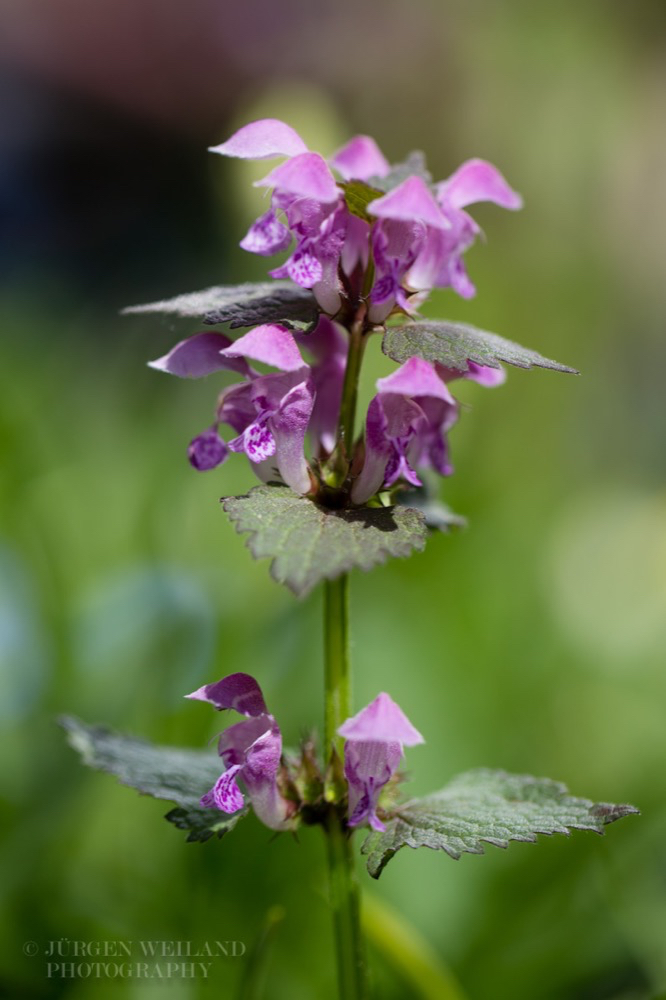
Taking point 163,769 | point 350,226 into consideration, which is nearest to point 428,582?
point 163,769

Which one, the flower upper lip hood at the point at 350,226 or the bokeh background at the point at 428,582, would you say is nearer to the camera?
the flower upper lip hood at the point at 350,226

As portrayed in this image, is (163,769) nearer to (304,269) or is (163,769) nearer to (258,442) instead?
(258,442)

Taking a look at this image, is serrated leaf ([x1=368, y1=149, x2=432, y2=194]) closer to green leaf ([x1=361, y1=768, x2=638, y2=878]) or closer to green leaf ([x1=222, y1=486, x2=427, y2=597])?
green leaf ([x1=222, y1=486, x2=427, y2=597])

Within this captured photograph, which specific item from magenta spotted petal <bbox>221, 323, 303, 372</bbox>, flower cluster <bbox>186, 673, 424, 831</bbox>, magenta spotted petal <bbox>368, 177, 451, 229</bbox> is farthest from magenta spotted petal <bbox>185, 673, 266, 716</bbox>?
magenta spotted petal <bbox>368, 177, 451, 229</bbox>

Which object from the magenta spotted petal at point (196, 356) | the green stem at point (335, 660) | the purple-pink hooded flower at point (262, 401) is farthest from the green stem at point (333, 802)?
the magenta spotted petal at point (196, 356)

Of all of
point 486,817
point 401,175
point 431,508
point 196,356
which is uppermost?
point 401,175

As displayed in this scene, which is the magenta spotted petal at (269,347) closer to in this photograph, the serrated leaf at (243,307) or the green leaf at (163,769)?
the serrated leaf at (243,307)
